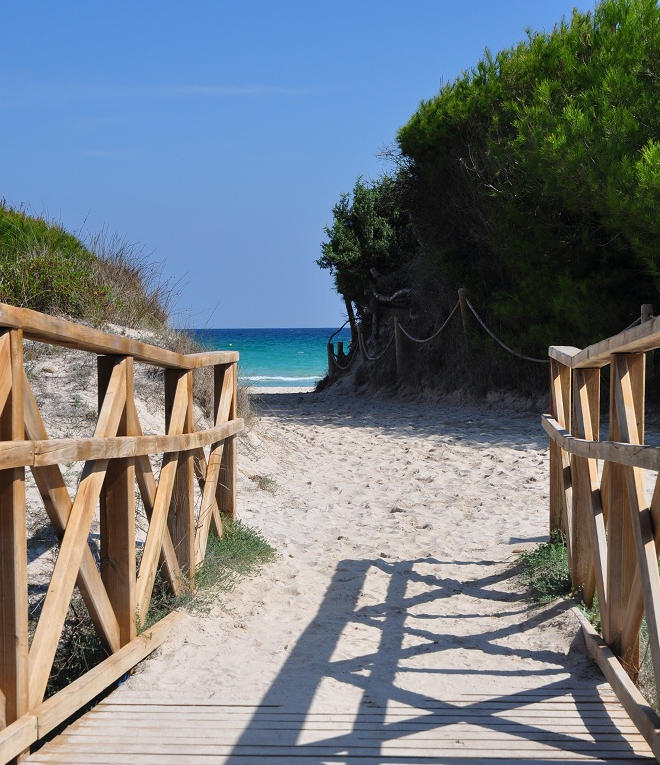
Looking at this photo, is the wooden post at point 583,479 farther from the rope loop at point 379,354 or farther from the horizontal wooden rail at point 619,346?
the rope loop at point 379,354

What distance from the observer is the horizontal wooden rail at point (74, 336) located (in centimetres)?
254

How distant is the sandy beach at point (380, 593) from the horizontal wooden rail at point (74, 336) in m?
1.33

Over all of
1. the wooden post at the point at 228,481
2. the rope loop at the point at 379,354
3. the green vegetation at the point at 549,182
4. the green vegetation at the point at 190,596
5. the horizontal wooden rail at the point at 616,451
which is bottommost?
the green vegetation at the point at 190,596

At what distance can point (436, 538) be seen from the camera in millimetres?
6102

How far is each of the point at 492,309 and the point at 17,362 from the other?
10970 millimetres

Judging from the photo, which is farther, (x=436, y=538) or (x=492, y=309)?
(x=492, y=309)

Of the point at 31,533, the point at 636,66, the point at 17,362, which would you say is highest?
the point at 636,66

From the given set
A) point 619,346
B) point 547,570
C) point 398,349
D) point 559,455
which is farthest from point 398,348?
point 619,346

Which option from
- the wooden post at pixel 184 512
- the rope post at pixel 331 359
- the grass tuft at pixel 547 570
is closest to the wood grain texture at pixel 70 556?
the wooden post at pixel 184 512

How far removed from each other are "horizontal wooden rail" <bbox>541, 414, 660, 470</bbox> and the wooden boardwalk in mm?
920

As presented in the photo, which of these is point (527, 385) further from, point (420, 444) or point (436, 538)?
point (436, 538)

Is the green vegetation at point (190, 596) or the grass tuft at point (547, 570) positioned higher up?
the green vegetation at point (190, 596)

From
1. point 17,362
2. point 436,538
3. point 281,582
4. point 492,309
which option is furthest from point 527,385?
point 17,362

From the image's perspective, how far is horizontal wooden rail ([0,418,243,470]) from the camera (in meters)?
2.51
